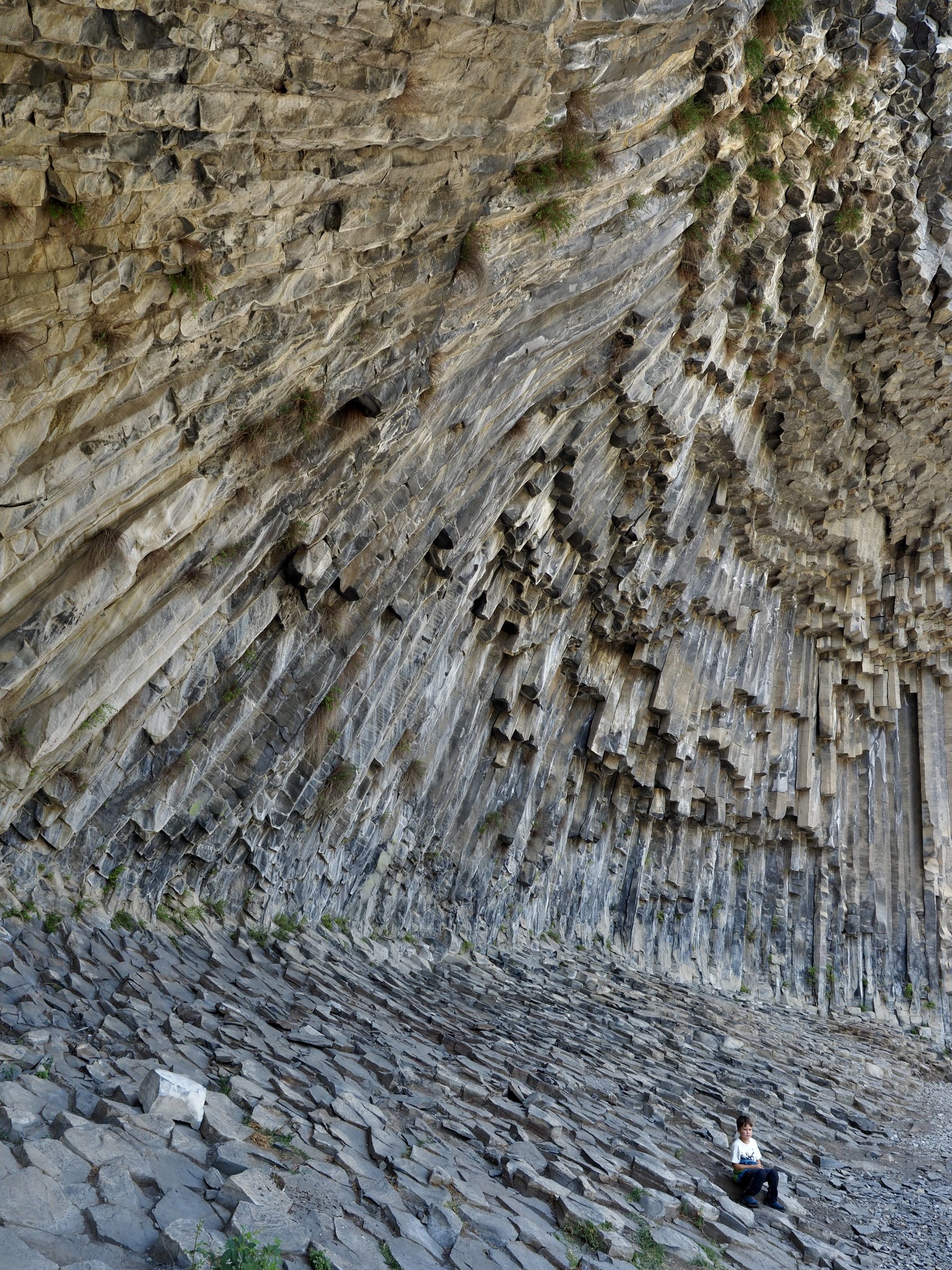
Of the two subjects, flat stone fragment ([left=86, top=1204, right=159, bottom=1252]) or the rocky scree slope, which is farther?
the rocky scree slope

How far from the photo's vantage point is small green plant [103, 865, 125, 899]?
9.88 m

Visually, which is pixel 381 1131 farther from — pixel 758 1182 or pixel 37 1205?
pixel 758 1182

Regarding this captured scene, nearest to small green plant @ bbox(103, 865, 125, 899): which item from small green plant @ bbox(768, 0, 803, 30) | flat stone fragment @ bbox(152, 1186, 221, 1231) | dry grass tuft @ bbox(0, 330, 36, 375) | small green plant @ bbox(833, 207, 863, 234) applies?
dry grass tuft @ bbox(0, 330, 36, 375)

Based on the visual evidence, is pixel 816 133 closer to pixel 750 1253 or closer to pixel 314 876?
pixel 314 876

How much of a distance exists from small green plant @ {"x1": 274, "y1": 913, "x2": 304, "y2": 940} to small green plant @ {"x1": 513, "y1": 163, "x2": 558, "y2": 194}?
8.54m

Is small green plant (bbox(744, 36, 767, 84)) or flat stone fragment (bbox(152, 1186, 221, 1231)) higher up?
small green plant (bbox(744, 36, 767, 84))

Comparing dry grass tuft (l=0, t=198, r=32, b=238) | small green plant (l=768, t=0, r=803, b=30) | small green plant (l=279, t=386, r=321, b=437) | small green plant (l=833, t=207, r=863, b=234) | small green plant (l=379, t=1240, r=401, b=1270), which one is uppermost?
small green plant (l=833, t=207, r=863, b=234)

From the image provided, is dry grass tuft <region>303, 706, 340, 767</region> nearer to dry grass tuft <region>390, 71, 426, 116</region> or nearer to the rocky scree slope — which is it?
the rocky scree slope

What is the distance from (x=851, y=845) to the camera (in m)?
27.1

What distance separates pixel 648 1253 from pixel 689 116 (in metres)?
10.2

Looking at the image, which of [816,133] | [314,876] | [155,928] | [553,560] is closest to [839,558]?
[553,560]

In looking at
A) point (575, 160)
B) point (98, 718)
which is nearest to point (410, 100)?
point (575, 160)

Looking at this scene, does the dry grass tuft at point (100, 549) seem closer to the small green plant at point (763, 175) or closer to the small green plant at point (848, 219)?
the small green plant at point (763, 175)

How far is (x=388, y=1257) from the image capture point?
4672mm
